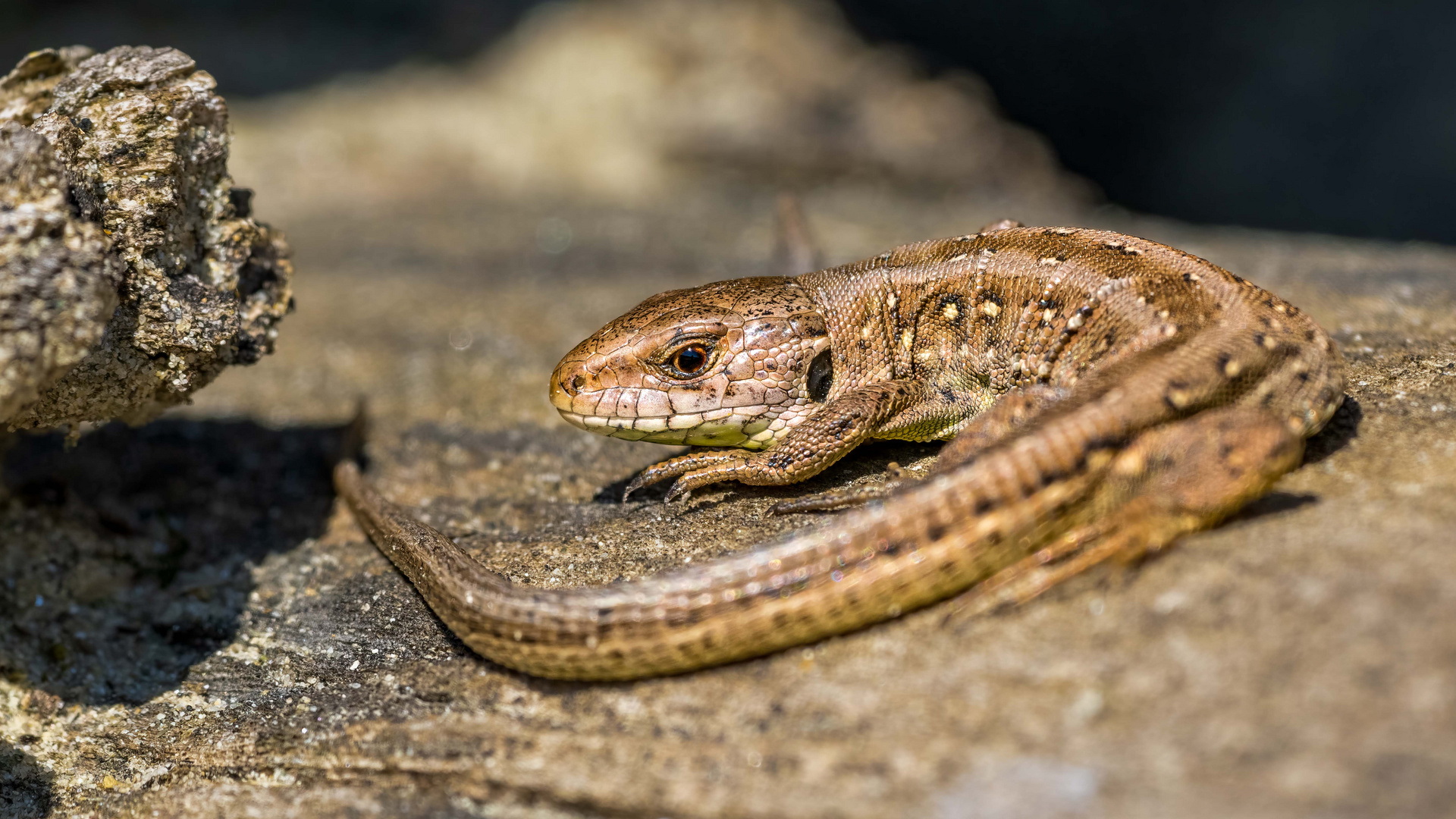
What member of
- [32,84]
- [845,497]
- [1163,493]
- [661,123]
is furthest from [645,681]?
[661,123]

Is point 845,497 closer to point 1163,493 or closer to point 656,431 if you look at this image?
point 656,431

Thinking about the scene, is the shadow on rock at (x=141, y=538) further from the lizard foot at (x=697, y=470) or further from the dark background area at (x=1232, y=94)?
the dark background area at (x=1232, y=94)

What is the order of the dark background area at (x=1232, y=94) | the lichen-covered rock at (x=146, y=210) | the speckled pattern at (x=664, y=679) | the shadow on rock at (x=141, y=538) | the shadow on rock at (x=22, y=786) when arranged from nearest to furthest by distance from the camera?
1. the speckled pattern at (x=664, y=679)
2. the shadow on rock at (x=22, y=786)
3. the lichen-covered rock at (x=146, y=210)
4. the shadow on rock at (x=141, y=538)
5. the dark background area at (x=1232, y=94)

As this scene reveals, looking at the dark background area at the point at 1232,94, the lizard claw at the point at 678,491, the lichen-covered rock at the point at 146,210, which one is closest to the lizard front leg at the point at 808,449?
the lizard claw at the point at 678,491

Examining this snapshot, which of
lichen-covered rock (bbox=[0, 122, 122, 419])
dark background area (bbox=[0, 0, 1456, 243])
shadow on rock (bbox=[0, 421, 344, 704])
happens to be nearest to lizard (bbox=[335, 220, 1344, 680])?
shadow on rock (bbox=[0, 421, 344, 704])

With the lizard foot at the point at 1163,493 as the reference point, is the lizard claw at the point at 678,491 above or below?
below
